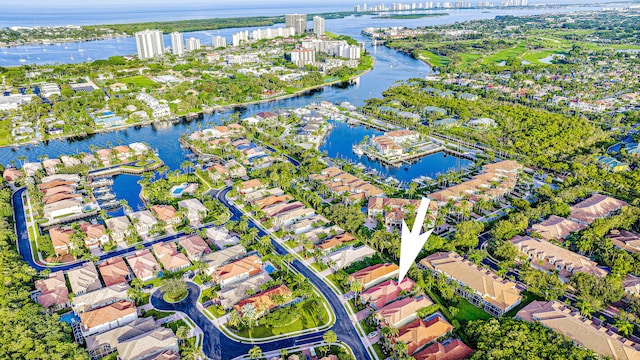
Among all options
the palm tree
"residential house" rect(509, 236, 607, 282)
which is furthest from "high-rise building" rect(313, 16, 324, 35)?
the palm tree

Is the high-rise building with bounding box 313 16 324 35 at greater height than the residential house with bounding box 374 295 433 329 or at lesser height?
greater

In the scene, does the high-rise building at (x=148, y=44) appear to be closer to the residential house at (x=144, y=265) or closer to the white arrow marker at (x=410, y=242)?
the residential house at (x=144, y=265)

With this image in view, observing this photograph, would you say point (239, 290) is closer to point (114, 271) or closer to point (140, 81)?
point (114, 271)

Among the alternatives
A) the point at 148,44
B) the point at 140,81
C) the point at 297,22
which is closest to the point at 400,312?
the point at 140,81

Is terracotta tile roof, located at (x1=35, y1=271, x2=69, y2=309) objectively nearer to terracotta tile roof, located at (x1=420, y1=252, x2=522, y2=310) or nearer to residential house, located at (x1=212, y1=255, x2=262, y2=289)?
residential house, located at (x1=212, y1=255, x2=262, y2=289)

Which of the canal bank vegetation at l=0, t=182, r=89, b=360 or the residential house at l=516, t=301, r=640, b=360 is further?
the residential house at l=516, t=301, r=640, b=360

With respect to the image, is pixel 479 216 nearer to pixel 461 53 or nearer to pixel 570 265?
pixel 570 265

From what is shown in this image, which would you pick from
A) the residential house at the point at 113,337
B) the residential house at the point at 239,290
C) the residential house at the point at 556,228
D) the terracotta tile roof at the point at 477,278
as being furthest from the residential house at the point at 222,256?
the residential house at the point at 556,228
